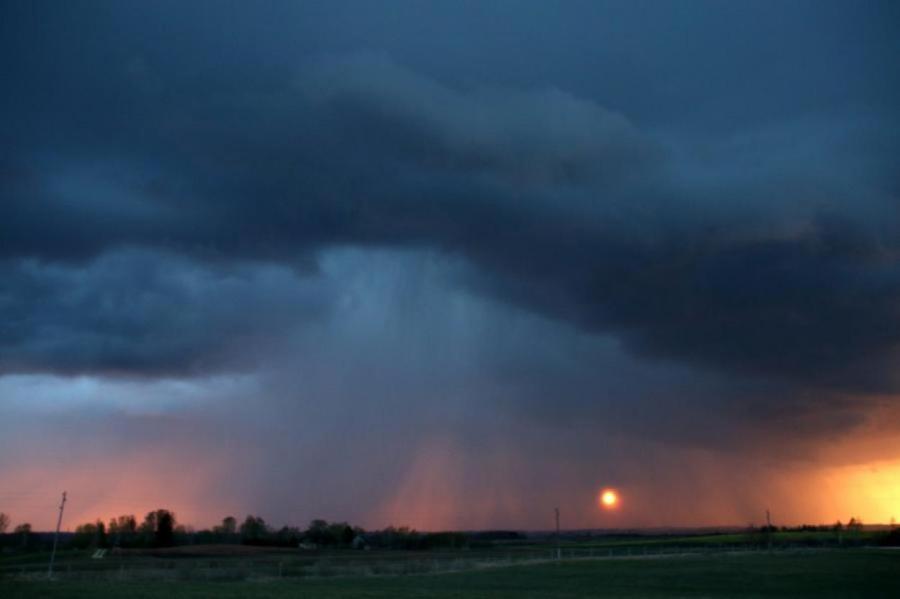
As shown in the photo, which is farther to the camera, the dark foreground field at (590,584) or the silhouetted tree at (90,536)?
the silhouetted tree at (90,536)

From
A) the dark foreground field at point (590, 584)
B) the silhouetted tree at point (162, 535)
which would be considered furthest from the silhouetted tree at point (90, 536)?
the dark foreground field at point (590, 584)

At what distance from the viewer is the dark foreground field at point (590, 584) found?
141 feet

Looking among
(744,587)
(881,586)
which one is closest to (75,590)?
(744,587)


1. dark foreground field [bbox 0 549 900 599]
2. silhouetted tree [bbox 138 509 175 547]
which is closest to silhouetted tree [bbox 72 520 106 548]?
silhouetted tree [bbox 138 509 175 547]

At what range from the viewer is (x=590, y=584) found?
54.8 metres

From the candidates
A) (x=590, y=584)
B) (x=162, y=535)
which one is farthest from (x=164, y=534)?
(x=590, y=584)

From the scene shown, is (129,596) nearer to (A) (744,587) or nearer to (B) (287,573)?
(B) (287,573)

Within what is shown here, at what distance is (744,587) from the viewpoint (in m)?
52.3

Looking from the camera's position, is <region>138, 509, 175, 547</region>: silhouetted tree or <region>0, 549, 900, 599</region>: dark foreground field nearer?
<region>0, 549, 900, 599</region>: dark foreground field

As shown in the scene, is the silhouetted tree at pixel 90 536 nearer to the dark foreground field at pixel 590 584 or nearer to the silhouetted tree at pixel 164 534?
the silhouetted tree at pixel 164 534

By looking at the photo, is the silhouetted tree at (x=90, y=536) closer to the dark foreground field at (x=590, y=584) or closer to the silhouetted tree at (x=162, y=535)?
the silhouetted tree at (x=162, y=535)

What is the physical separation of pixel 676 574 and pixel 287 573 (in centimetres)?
3550

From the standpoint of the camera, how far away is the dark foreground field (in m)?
43.1

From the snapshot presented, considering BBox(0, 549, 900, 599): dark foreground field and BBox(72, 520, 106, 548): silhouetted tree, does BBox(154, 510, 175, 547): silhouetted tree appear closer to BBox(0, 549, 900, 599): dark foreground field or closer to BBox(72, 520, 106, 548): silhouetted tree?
BBox(72, 520, 106, 548): silhouetted tree
